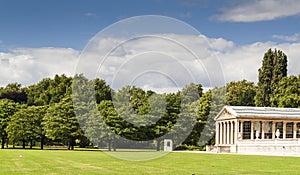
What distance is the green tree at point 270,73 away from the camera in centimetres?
9494

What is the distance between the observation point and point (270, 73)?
9525 centimetres

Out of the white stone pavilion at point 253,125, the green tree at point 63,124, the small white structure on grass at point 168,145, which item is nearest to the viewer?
the small white structure on grass at point 168,145

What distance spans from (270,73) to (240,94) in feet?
53.8

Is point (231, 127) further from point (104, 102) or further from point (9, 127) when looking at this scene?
point (9, 127)

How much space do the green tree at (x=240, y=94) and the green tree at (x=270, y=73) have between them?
10.3 m

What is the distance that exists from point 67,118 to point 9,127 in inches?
417

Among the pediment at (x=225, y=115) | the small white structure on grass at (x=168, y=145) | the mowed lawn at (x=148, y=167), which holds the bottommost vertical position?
the mowed lawn at (x=148, y=167)

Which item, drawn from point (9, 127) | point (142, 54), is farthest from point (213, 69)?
point (9, 127)

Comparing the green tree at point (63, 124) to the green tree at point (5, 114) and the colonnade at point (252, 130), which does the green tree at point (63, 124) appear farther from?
the colonnade at point (252, 130)

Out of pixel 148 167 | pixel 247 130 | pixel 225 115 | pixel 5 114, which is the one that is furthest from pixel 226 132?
pixel 148 167

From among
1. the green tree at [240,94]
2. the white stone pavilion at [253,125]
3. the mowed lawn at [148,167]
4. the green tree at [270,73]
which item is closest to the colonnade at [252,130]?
the white stone pavilion at [253,125]

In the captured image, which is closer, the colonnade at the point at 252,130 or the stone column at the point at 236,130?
the stone column at the point at 236,130

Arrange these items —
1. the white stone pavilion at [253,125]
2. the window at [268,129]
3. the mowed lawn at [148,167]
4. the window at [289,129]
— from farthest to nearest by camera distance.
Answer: the window at [289,129]
the window at [268,129]
the white stone pavilion at [253,125]
the mowed lawn at [148,167]

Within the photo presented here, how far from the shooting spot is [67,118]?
81875mm
